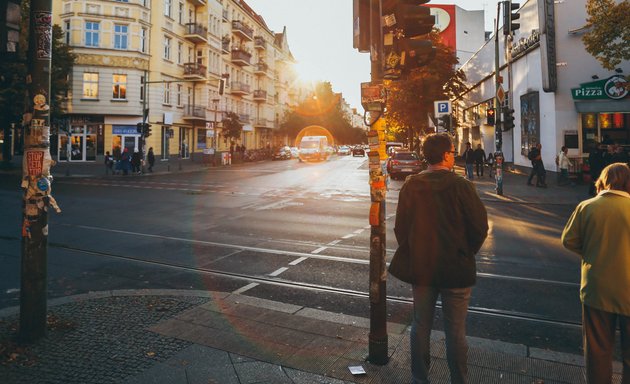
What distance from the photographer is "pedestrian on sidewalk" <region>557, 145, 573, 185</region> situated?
19.0 meters

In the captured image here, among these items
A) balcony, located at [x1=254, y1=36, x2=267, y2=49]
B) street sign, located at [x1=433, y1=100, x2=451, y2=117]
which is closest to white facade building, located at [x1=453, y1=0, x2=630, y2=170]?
street sign, located at [x1=433, y1=100, x2=451, y2=117]

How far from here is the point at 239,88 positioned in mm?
56781

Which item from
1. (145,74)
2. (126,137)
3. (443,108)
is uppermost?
(145,74)

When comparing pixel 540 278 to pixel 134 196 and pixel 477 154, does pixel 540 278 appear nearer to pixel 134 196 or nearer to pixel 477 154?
pixel 134 196

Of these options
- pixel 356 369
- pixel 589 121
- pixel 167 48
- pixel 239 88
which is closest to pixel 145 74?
pixel 167 48

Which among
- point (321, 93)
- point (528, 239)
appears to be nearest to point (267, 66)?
point (321, 93)

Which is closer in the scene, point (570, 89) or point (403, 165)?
point (570, 89)

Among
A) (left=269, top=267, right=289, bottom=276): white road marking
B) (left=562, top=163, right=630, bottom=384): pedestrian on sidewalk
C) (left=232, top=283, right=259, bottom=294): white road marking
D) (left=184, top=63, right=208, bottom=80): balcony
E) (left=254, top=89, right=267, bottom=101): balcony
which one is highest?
(left=254, top=89, right=267, bottom=101): balcony

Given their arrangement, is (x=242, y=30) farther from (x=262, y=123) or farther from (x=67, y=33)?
(x=67, y=33)

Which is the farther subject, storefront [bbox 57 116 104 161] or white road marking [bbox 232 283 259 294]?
storefront [bbox 57 116 104 161]

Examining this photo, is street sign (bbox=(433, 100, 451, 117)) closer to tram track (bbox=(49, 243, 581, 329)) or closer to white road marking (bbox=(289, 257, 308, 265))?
white road marking (bbox=(289, 257, 308, 265))

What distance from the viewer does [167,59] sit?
133 feet

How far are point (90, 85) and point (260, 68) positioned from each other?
32376mm

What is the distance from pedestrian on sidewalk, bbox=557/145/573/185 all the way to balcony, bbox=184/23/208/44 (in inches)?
1372
